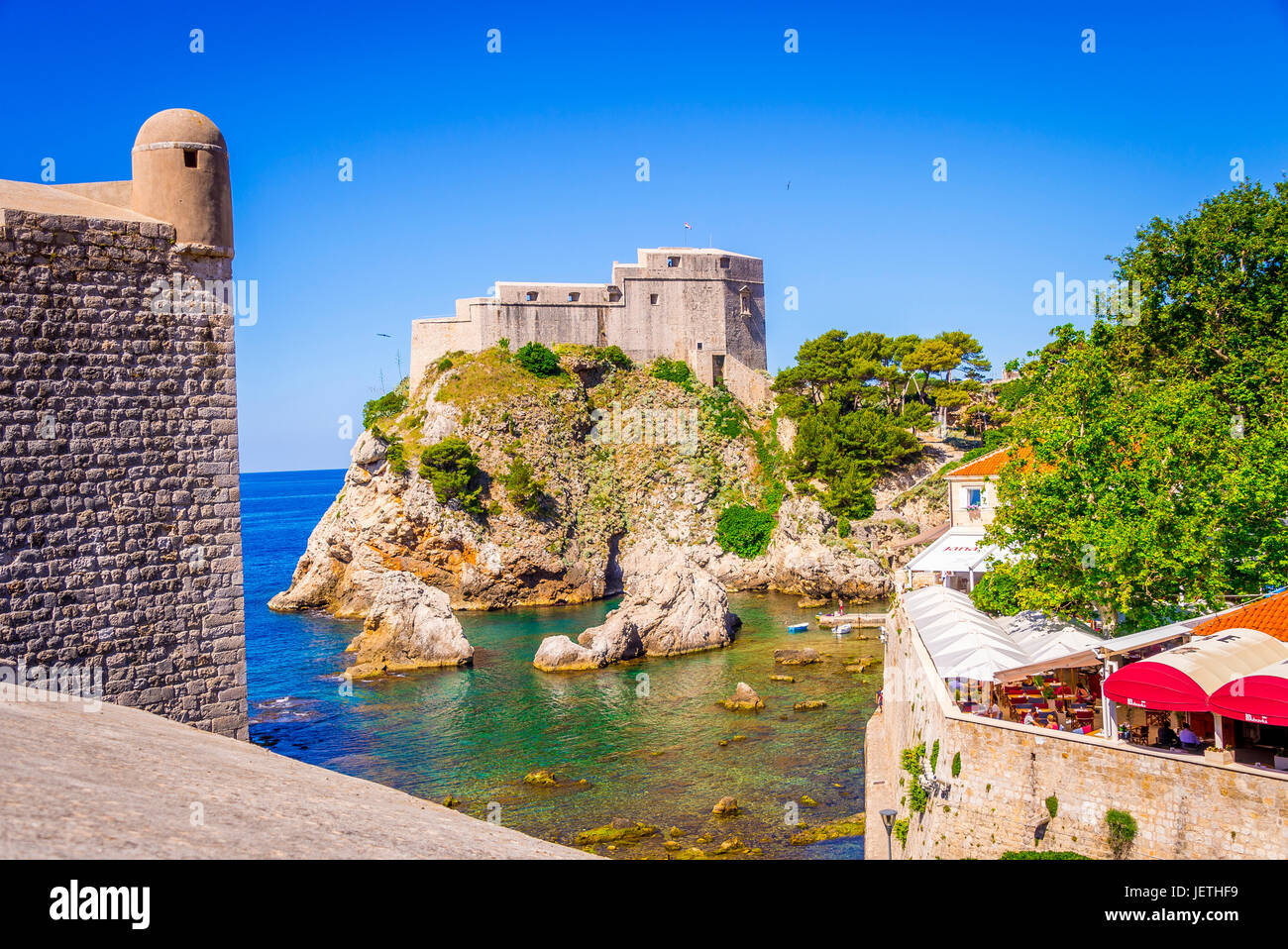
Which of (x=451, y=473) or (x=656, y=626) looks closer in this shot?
(x=656, y=626)

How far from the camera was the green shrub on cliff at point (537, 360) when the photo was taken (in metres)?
58.8

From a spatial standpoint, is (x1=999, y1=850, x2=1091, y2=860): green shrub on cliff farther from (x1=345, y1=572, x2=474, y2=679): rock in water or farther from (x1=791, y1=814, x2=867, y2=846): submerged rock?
(x1=345, y1=572, x2=474, y2=679): rock in water

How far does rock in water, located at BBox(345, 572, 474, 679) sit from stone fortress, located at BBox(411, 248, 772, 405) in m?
26.1

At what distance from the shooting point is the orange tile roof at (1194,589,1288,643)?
40.8 feet

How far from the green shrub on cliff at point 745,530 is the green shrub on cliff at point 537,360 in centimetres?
1489

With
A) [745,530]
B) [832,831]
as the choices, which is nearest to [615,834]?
[832,831]

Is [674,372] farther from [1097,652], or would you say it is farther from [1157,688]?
[1157,688]

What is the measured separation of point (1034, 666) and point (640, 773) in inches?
494

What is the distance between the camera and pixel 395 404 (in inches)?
2516

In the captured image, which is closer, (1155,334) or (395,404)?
(1155,334)

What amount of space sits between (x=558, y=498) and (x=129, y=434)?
4613 cm

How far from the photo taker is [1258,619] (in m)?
12.8
